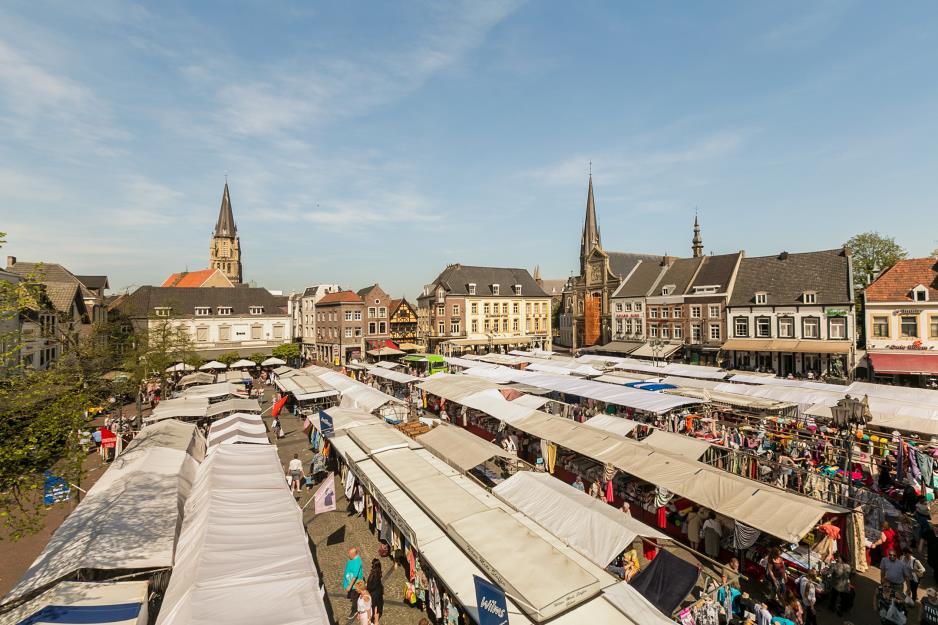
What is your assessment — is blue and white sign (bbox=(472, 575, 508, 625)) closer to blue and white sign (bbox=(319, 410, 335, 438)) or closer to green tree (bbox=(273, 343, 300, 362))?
blue and white sign (bbox=(319, 410, 335, 438))

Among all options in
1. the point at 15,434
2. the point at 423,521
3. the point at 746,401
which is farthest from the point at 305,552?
the point at 746,401

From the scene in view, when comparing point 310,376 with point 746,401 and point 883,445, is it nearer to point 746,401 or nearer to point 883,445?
point 746,401

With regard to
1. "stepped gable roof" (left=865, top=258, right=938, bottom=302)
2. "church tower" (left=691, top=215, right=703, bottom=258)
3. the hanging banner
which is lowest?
the hanging banner

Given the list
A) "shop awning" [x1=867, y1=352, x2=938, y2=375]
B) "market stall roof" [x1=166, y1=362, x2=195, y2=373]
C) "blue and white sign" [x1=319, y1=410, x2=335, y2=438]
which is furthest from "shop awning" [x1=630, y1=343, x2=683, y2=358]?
→ "market stall roof" [x1=166, y1=362, x2=195, y2=373]

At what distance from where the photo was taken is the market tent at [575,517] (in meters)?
9.15

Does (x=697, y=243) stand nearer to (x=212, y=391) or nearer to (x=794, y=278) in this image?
(x=794, y=278)

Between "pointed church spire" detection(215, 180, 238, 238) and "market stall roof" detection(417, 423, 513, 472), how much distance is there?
97.2 meters

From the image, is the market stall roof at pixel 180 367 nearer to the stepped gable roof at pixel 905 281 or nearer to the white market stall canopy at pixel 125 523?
the white market stall canopy at pixel 125 523

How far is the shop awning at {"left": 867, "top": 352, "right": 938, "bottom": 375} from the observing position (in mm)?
30022

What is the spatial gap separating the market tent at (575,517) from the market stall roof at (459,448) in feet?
5.00

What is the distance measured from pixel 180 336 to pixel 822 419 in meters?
46.3

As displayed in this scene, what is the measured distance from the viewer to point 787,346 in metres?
37.0

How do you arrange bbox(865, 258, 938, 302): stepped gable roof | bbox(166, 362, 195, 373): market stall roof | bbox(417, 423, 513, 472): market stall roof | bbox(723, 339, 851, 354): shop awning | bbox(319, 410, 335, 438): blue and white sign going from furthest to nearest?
bbox(166, 362, 195, 373): market stall roof < bbox(723, 339, 851, 354): shop awning < bbox(865, 258, 938, 302): stepped gable roof < bbox(319, 410, 335, 438): blue and white sign < bbox(417, 423, 513, 472): market stall roof

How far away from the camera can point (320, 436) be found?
20125 mm
